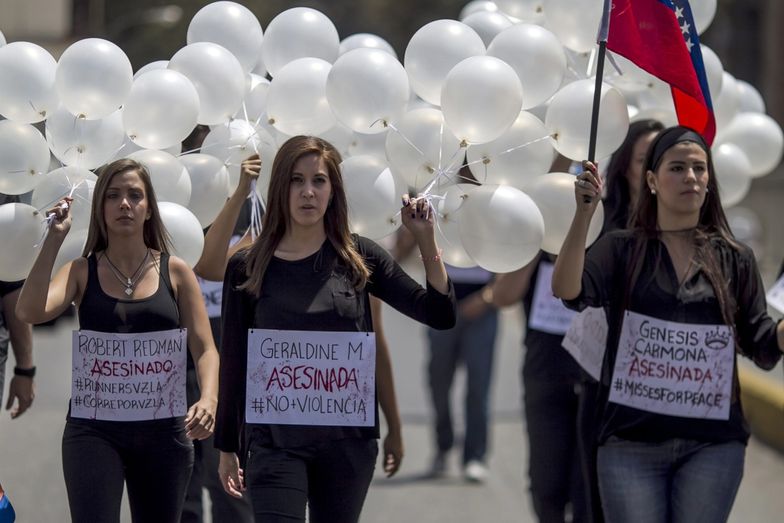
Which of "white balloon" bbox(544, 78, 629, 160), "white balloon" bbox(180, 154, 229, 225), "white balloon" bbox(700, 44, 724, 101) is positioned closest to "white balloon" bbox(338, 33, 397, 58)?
"white balloon" bbox(180, 154, 229, 225)

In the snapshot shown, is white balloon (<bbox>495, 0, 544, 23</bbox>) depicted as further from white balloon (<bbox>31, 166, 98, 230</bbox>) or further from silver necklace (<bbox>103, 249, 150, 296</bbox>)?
silver necklace (<bbox>103, 249, 150, 296</bbox>)

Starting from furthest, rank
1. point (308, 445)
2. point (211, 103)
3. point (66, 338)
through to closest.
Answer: point (66, 338)
point (211, 103)
point (308, 445)

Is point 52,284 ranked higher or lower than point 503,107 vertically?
lower

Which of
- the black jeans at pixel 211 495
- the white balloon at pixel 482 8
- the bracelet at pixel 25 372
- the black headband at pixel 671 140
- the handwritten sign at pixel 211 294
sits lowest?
the black jeans at pixel 211 495

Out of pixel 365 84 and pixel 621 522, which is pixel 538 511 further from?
pixel 365 84

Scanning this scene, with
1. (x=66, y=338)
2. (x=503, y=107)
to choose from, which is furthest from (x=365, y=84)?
(x=66, y=338)

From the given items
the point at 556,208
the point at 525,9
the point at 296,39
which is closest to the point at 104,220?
the point at 296,39

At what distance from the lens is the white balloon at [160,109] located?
5172mm

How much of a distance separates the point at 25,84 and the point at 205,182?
765 mm

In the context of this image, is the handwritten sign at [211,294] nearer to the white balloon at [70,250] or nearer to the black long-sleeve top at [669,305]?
the white balloon at [70,250]

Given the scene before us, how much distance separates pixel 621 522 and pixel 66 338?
42.9 ft

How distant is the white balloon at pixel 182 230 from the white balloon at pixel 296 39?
1.00 metres

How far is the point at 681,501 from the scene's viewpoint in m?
4.68

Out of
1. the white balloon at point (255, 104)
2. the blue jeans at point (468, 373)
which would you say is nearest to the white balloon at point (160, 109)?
the white balloon at point (255, 104)
